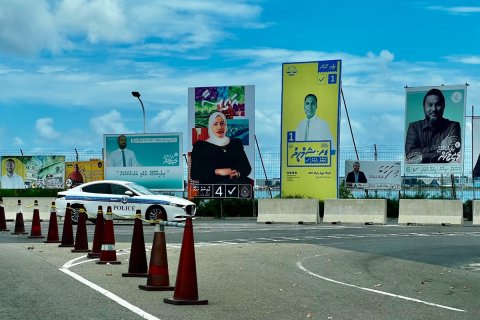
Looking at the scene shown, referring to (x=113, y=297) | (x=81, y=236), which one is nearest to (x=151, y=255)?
(x=113, y=297)

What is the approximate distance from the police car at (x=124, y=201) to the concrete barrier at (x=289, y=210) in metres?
3.39

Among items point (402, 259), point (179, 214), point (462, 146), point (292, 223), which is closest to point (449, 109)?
point (462, 146)

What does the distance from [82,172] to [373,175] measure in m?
17.1

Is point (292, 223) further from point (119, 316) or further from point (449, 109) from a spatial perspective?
point (119, 316)

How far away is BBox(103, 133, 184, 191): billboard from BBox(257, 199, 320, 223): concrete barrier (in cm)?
920

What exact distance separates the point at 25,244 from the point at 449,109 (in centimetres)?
2210

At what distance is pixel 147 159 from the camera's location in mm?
43594

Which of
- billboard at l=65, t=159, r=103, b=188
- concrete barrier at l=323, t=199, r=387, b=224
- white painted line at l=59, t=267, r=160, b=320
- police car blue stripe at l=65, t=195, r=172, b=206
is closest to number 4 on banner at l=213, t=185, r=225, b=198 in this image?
concrete barrier at l=323, t=199, r=387, b=224

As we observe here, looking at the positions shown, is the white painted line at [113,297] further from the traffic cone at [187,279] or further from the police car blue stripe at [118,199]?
the police car blue stripe at [118,199]

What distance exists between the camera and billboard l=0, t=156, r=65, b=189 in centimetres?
4934

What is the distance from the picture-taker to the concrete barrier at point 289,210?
33781 millimetres

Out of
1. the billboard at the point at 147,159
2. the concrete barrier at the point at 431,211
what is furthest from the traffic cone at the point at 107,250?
the billboard at the point at 147,159

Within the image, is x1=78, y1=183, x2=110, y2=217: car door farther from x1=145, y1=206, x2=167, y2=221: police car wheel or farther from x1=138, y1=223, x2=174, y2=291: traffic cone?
x1=138, y1=223, x2=174, y2=291: traffic cone

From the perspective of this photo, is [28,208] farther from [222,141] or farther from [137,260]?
[137,260]
